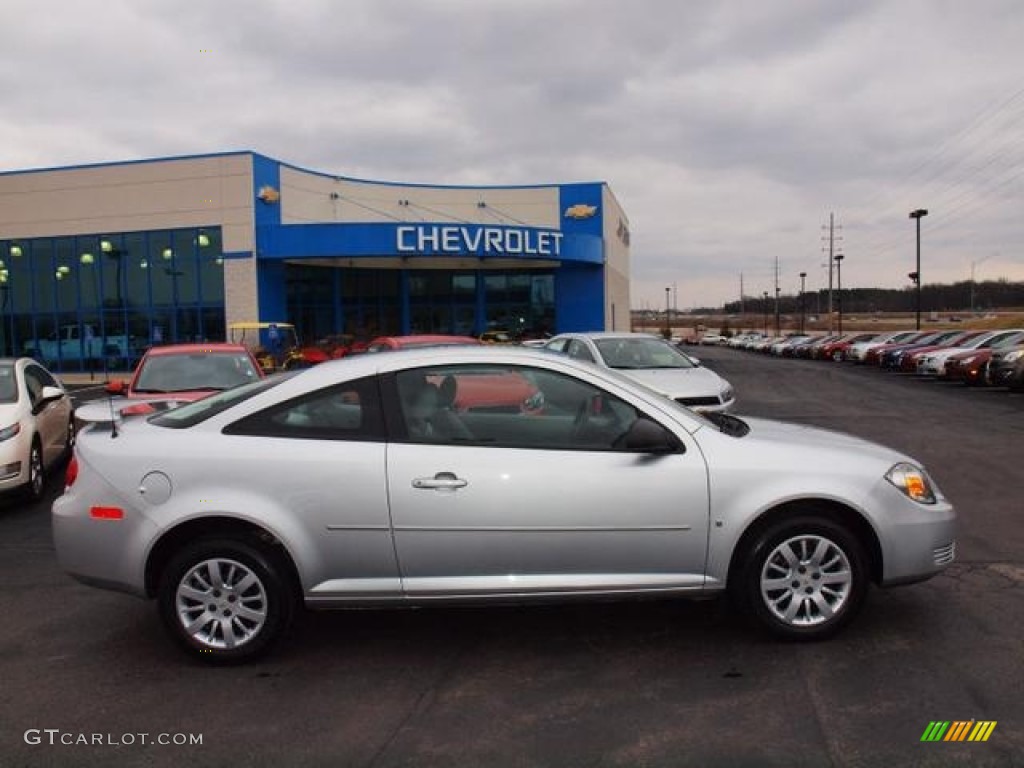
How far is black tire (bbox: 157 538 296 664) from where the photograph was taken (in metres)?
4.21

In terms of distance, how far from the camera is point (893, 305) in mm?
151375

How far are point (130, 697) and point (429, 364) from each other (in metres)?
2.12

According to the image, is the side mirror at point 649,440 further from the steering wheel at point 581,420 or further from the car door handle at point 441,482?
the car door handle at point 441,482

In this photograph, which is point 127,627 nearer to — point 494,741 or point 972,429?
point 494,741

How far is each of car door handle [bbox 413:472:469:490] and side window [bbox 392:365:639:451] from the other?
0.63ft

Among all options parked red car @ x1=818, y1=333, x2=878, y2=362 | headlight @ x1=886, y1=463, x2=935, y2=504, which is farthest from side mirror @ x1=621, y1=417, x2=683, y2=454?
parked red car @ x1=818, y1=333, x2=878, y2=362

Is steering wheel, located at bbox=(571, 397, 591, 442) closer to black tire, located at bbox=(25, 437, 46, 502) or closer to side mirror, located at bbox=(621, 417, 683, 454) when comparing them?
side mirror, located at bbox=(621, 417, 683, 454)

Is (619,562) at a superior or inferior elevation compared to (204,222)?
inferior

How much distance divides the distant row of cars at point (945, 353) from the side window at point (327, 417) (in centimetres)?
1929

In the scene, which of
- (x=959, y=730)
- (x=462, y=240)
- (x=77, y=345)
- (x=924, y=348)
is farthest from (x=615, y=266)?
(x=959, y=730)

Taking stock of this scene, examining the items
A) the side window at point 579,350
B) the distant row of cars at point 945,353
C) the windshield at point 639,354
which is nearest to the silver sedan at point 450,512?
the windshield at point 639,354

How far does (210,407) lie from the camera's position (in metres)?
4.62

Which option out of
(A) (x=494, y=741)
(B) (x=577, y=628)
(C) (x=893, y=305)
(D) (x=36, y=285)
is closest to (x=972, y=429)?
(B) (x=577, y=628)

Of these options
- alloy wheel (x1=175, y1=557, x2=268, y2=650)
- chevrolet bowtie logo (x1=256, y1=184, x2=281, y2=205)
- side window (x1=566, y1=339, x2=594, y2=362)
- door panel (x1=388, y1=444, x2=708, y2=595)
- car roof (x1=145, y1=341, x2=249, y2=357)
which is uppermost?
chevrolet bowtie logo (x1=256, y1=184, x2=281, y2=205)
